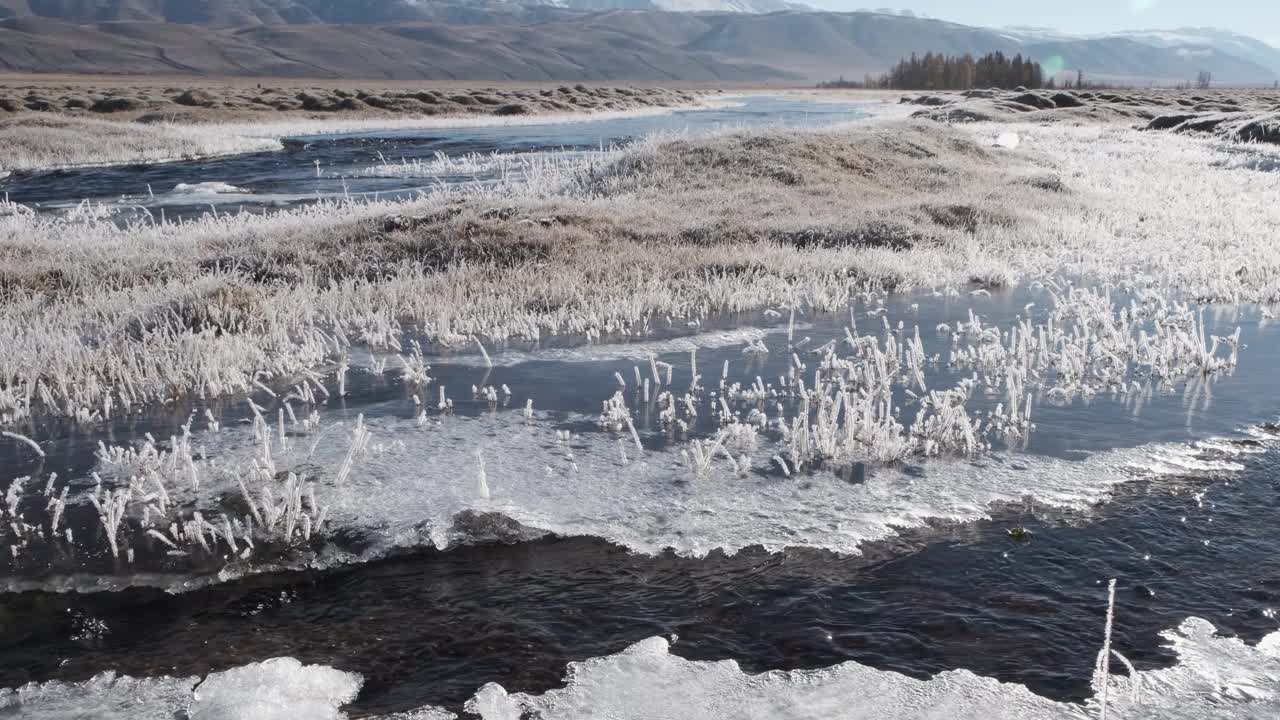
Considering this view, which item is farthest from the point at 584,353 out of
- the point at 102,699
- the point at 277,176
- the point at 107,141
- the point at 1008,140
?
the point at 107,141

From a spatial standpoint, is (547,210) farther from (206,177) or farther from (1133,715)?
(206,177)

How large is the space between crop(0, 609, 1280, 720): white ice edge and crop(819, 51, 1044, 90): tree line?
137114 millimetres

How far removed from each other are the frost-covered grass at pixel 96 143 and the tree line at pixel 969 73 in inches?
4426

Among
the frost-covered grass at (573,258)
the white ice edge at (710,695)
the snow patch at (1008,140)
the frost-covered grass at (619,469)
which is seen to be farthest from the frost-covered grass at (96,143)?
the white ice edge at (710,695)

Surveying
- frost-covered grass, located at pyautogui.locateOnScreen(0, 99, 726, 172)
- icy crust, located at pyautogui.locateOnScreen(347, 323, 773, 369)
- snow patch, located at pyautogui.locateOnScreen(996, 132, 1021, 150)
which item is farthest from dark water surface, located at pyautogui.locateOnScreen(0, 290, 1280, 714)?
frost-covered grass, located at pyautogui.locateOnScreen(0, 99, 726, 172)

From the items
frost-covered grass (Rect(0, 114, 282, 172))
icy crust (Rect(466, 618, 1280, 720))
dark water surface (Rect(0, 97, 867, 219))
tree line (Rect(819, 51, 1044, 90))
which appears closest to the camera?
icy crust (Rect(466, 618, 1280, 720))

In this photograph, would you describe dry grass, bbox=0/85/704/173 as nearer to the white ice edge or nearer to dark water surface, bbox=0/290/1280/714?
dark water surface, bbox=0/290/1280/714

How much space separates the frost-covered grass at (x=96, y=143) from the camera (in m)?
34.9

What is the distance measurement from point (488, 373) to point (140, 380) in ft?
9.89

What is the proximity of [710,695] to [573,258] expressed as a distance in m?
10.9

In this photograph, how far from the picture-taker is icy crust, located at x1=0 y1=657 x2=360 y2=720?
4.09m

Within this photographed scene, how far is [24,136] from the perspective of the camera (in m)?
36.7

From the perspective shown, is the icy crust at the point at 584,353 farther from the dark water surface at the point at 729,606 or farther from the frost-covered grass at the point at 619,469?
the dark water surface at the point at 729,606

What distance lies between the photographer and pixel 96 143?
121ft
